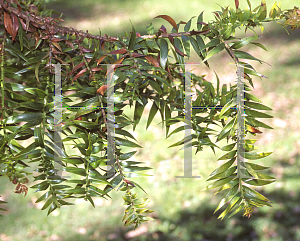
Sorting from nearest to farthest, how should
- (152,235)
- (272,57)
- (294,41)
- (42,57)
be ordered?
(42,57) < (152,235) < (272,57) < (294,41)

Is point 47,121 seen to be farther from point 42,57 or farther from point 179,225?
point 179,225

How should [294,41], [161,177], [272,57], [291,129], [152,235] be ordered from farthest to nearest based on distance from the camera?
1. [294,41]
2. [272,57]
3. [291,129]
4. [161,177]
5. [152,235]

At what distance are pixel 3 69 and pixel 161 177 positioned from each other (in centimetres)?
152

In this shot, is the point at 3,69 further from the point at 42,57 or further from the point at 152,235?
the point at 152,235

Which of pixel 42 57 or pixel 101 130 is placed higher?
pixel 42 57

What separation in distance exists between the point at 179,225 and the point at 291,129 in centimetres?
133

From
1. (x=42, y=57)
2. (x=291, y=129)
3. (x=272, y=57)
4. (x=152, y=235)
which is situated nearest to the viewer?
(x=42, y=57)

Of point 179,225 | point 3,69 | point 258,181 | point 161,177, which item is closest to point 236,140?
point 258,181

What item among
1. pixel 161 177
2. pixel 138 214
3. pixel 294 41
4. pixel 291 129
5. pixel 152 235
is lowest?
pixel 152 235

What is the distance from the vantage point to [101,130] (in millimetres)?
419

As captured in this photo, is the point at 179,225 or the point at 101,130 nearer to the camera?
the point at 101,130

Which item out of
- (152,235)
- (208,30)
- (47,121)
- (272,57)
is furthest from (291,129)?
(47,121)

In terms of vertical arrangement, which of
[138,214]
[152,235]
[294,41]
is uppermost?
[294,41]

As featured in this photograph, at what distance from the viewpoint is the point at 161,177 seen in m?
1.87
